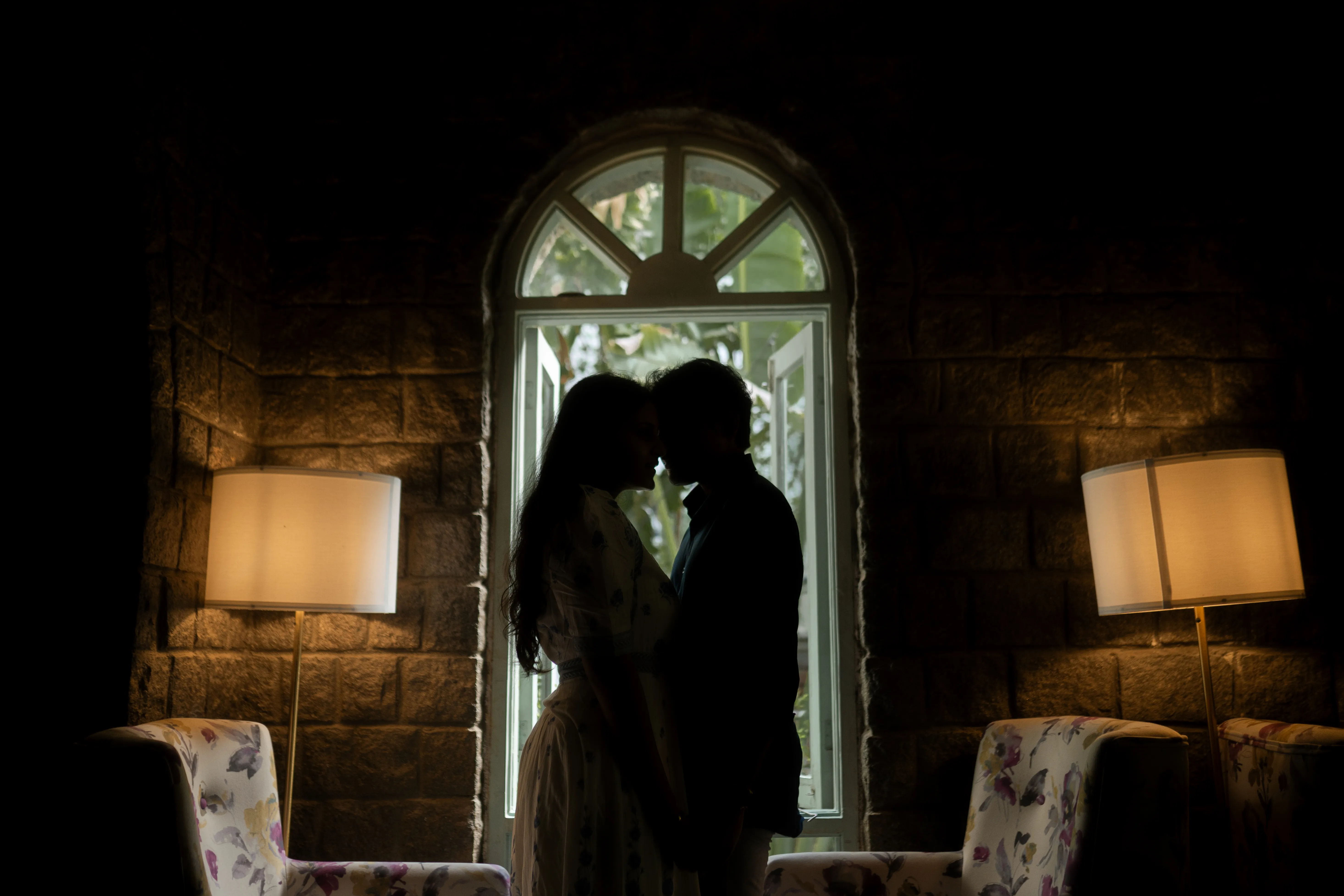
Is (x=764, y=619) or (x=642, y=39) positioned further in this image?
(x=642, y=39)

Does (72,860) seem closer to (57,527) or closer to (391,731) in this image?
(57,527)

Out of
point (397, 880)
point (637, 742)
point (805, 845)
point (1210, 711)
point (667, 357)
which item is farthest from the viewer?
point (667, 357)

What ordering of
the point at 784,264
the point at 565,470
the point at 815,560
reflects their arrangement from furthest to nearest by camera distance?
1. the point at 784,264
2. the point at 815,560
3. the point at 565,470

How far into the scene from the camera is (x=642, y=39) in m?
2.89

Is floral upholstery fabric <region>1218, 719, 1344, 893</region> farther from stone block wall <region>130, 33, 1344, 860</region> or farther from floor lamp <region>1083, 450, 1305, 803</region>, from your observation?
stone block wall <region>130, 33, 1344, 860</region>

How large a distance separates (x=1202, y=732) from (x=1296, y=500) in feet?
2.25

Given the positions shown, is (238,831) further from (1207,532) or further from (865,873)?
(1207,532)

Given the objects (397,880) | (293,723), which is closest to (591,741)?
(397,880)

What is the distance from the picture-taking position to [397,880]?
2162mm

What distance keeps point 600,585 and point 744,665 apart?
293 mm

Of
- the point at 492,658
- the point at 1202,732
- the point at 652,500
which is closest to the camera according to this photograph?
the point at 1202,732

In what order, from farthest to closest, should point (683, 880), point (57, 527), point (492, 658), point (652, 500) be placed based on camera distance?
point (652, 500)
point (492, 658)
point (57, 527)
point (683, 880)

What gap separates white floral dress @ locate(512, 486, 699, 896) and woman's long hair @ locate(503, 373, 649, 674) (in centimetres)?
3

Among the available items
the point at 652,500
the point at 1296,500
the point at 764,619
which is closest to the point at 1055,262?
the point at 1296,500
